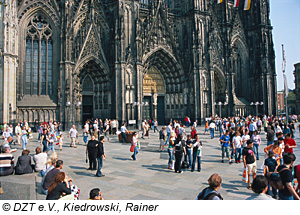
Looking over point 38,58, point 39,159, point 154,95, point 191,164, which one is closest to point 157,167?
point 191,164

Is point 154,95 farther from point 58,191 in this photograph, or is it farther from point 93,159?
point 58,191

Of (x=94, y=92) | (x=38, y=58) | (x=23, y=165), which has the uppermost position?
(x=38, y=58)

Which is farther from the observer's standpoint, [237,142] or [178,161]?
[237,142]

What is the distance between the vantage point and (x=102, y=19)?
26.4 m

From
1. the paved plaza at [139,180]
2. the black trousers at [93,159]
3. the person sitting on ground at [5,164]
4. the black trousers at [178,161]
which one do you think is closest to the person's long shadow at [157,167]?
the paved plaza at [139,180]

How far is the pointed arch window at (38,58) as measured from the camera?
2398 centimetres

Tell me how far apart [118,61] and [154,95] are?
7.53 m

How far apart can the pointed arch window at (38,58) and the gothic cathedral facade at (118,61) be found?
10cm

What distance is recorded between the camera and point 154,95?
99.7ft

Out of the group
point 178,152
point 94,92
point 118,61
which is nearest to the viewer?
point 178,152

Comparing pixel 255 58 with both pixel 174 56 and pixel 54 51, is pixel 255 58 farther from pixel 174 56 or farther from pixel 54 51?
pixel 54 51

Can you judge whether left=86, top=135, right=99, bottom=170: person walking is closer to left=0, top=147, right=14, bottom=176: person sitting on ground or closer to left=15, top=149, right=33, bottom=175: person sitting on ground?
left=15, top=149, right=33, bottom=175: person sitting on ground

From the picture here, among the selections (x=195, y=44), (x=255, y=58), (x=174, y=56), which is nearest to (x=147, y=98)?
(x=174, y=56)

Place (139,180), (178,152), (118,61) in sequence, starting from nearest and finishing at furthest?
(139,180) → (178,152) → (118,61)
